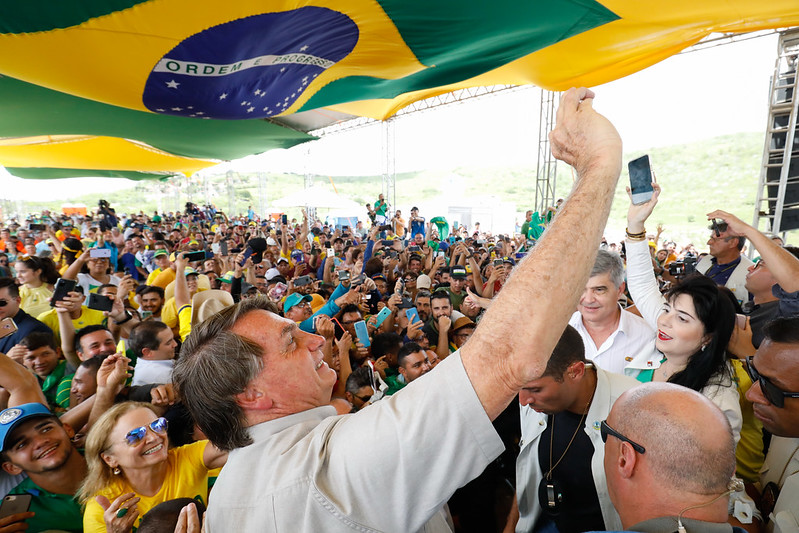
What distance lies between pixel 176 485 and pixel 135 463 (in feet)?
0.77

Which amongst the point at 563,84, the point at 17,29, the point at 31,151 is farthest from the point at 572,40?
the point at 31,151

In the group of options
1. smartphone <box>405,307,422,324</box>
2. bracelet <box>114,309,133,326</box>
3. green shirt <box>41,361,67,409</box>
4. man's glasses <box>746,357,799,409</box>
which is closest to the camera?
man's glasses <box>746,357,799,409</box>

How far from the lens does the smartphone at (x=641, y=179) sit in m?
1.91

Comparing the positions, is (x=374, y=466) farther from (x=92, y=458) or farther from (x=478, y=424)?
(x=92, y=458)

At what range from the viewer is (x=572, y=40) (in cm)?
453

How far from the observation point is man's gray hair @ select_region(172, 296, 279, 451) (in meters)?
1.03

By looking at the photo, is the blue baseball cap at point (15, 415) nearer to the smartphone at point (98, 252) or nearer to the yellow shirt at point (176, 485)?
the yellow shirt at point (176, 485)

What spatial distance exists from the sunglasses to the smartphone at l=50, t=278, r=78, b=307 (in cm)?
222

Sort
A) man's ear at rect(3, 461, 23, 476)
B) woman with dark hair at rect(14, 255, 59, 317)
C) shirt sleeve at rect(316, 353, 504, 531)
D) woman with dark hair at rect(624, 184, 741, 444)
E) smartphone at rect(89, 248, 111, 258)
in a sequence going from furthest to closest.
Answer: smartphone at rect(89, 248, 111, 258), woman with dark hair at rect(14, 255, 59, 317), man's ear at rect(3, 461, 23, 476), woman with dark hair at rect(624, 184, 741, 444), shirt sleeve at rect(316, 353, 504, 531)

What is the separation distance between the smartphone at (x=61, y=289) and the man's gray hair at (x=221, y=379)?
10.7 feet

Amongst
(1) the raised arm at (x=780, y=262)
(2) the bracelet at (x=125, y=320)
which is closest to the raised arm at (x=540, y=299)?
(1) the raised arm at (x=780, y=262)

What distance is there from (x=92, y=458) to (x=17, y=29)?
8.26 ft

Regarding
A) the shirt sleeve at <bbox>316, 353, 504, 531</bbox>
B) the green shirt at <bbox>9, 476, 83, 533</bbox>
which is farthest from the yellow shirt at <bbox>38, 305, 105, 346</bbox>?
the shirt sleeve at <bbox>316, 353, 504, 531</bbox>

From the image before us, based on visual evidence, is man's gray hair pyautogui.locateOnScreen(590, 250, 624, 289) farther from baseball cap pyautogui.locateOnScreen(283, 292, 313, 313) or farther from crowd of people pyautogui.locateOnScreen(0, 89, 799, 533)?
baseball cap pyautogui.locateOnScreen(283, 292, 313, 313)
